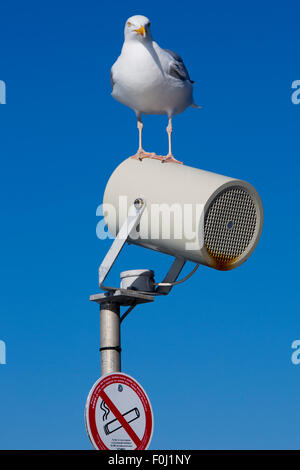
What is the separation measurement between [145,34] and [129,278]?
15.1ft

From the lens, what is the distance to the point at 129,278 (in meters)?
15.7

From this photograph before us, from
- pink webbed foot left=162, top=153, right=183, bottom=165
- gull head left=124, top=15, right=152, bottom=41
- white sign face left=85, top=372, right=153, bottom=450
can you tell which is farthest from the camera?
A: gull head left=124, top=15, right=152, bottom=41

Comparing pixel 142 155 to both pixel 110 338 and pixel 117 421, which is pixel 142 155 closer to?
pixel 110 338

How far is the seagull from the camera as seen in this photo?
53.9 ft

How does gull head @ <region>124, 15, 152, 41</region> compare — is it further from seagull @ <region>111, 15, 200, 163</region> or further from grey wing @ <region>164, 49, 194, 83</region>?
grey wing @ <region>164, 49, 194, 83</region>

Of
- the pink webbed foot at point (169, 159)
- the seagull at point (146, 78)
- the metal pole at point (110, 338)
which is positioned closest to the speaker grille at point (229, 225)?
the pink webbed foot at point (169, 159)

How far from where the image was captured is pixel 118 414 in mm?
13031

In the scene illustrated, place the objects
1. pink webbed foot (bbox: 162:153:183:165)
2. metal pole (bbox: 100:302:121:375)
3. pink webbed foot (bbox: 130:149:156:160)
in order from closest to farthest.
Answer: metal pole (bbox: 100:302:121:375)
pink webbed foot (bbox: 162:153:183:165)
pink webbed foot (bbox: 130:149:156:160)

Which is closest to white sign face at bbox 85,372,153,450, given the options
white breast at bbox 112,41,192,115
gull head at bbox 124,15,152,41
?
white breast at bbox 112,41,192,115

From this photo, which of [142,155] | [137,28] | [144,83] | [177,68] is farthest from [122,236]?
[137,28]

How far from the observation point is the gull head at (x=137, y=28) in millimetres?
16641

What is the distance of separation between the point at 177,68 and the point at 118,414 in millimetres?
6878

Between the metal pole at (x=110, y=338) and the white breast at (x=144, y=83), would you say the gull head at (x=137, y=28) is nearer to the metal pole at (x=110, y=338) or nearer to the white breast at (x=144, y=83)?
the white breast at (x=144, y=83)
